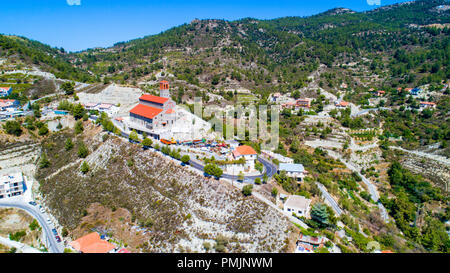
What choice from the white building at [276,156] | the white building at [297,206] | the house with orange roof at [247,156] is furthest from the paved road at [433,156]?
the white building at [297,206]

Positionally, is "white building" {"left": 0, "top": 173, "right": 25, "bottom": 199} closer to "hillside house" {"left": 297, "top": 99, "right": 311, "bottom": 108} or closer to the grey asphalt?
the grey asphalt

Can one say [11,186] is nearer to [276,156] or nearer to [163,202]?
[163,202]

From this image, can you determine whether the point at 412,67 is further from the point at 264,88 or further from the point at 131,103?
the point at 131,103

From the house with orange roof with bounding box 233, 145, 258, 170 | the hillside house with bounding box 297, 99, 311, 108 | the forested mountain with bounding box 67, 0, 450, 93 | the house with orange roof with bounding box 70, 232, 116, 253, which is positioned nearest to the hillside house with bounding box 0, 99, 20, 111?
the forested mountain with bounding box 67, 0, 450, 93

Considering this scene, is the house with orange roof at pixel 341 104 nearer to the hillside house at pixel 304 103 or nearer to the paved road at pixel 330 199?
the hillside house at pixel 304 103

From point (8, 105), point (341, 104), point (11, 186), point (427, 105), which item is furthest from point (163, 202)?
point (427, 105)
